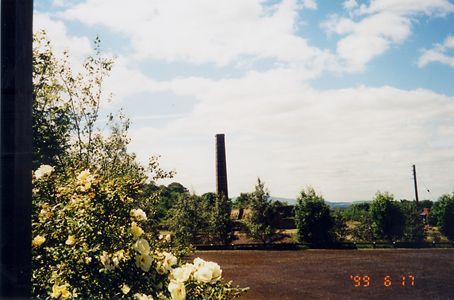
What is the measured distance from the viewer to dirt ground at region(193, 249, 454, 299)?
625 inches

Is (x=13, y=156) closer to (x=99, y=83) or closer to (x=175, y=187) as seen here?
(x=99, y=83)

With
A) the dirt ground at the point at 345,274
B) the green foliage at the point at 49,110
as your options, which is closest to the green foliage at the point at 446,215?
the dirt ground at the point at 345,274

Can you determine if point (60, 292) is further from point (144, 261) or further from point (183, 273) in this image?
point (183, 273)

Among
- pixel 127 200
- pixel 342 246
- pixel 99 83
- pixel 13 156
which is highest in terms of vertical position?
pixel 99 83

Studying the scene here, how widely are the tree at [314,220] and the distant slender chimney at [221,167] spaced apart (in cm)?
1087

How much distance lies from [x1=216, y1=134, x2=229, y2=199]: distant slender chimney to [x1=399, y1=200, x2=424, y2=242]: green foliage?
1954 centimetres

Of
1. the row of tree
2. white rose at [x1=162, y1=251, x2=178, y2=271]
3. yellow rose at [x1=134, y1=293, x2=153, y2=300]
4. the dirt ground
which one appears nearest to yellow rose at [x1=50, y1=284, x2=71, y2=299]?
yellow rose at [x1=134, y1=293, x2=153, y2=300]

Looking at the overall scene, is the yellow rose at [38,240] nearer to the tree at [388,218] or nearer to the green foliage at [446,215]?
the tree at [388,218]

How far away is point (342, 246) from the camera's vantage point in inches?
1407

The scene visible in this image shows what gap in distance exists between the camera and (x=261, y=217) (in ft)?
129

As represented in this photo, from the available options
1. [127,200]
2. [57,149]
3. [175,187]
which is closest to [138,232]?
[127,200]

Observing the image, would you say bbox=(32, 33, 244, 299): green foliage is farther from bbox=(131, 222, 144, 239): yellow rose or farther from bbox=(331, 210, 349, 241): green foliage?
bbox=(331, 210, 349, 241): green foliage

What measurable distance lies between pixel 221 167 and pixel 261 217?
9266 millimetres

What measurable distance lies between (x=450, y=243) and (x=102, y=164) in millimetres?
32310
